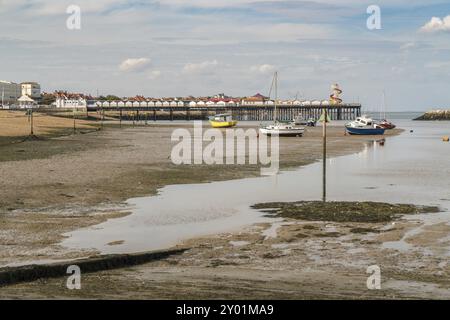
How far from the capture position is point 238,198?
23.5 meters

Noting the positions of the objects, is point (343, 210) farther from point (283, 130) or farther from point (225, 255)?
point (283, 130)

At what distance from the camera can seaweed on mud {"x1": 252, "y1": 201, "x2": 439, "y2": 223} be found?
1884 centimetres

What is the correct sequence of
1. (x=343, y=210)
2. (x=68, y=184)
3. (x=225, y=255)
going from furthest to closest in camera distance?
1. (x=68, y=184)
2. (x=343, y=210)
3. (x=225, y=255)

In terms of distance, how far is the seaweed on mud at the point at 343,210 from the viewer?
1884 centimetres

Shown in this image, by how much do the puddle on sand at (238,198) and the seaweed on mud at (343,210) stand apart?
2.44ft

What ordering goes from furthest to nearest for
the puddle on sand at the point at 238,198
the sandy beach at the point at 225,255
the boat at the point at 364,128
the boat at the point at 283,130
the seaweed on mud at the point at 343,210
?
the boat at the point at 364,128 → the boat at the point at 283,130 → the seaweed on mud at the point at 343,210 → the puddle on sand at the point at 238,198 → the sandy beach at the point at 225,255

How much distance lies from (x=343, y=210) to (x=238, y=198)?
15.5ft

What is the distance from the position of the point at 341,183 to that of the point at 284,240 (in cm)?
1392

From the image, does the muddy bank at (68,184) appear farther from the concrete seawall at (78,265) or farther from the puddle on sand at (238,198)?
the concrete seawall at (78,265)

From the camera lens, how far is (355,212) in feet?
64.5

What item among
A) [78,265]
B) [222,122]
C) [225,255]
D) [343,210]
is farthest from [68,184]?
[222,122]

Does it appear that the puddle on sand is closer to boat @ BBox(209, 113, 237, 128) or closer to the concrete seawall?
the concrete seawall

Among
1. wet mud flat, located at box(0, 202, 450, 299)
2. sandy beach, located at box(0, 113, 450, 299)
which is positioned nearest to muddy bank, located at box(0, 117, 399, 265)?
sandy beach, located at box(0, 113, 450, 299)

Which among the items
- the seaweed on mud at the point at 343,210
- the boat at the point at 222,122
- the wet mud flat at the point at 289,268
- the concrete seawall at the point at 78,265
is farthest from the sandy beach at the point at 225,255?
the boat at the point at 222,122
